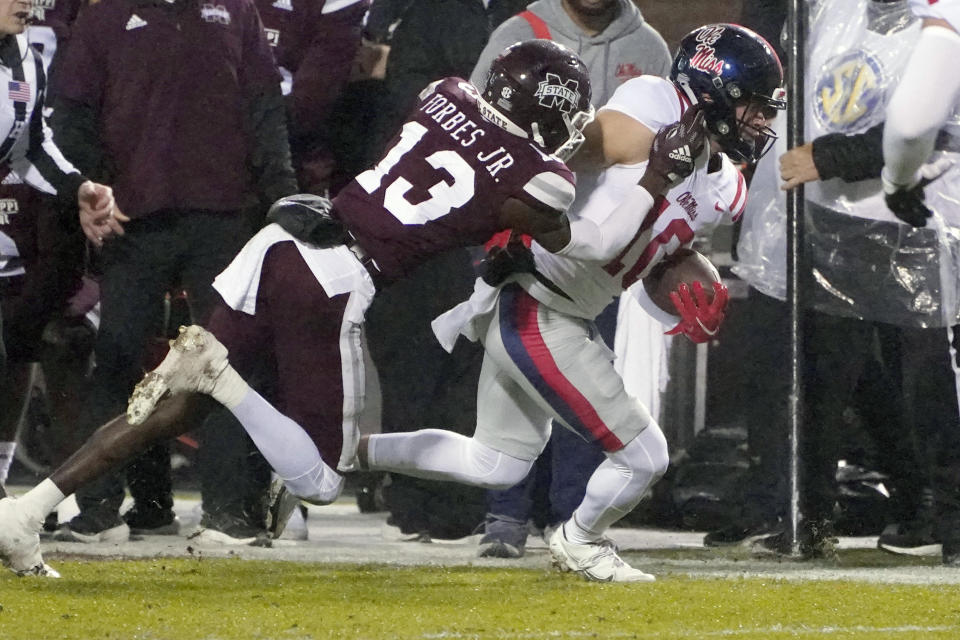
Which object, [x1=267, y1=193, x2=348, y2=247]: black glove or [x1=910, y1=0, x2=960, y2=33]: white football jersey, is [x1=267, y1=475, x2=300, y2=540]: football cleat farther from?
[x1=910, y1=0, x2=960, y2=33]: white football jersey

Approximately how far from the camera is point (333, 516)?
6.95m

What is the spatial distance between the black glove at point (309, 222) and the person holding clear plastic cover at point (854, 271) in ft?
5.52

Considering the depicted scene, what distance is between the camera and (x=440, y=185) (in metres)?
4.30

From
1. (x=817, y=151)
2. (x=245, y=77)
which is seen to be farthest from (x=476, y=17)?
(x=817, y=151)

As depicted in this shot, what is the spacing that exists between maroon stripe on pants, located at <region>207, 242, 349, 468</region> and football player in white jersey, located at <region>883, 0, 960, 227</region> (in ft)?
5.84

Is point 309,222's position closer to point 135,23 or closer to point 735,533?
point 135,23

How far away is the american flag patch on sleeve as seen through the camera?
538cm

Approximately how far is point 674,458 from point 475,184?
8.46ft

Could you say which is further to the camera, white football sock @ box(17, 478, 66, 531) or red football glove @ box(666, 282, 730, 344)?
red football glove @ box(666, 282, 730, 344)

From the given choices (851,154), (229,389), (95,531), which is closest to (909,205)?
(851,154)

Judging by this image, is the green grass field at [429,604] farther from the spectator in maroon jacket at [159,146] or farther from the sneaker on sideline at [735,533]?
the sneaker on sideline at [735,533]

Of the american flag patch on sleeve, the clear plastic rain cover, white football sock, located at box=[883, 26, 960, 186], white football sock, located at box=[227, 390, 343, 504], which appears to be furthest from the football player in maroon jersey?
the american flag patch on sleeve

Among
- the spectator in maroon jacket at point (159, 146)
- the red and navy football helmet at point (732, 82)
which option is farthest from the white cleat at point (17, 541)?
the red and navy football helmet at point (732, 82)

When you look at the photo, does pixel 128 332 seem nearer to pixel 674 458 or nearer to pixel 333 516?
pixel 333 516
